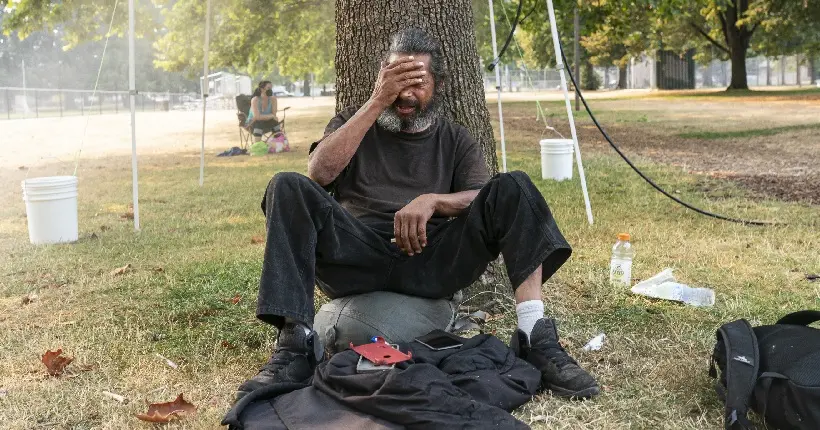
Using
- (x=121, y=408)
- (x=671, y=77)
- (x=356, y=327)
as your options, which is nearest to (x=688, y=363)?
(x=356, y=327)

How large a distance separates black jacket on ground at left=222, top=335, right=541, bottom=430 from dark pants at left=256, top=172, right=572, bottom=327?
286 mm

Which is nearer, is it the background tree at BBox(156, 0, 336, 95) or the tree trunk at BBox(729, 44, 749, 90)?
the background tree at BBox(156, 0, 336, 95)

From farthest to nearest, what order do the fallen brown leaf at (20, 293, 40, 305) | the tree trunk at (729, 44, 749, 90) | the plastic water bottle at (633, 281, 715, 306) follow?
the tree trunk at (729, 44, 749, 90) < the fallen brown leaf at (20, 293, 40, 305) < the plastic water bottle at (633, 281, 715, 306)

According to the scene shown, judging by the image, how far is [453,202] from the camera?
10.0 feet

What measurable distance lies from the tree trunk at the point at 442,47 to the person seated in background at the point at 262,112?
10.1 m

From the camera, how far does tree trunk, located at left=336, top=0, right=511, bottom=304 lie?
3.86m

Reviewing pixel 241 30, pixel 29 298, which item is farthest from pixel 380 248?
pixel 241 30

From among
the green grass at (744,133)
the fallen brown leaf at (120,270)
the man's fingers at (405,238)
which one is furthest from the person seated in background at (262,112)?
the man's fingers at (405,238)

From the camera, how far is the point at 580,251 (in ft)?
16.4

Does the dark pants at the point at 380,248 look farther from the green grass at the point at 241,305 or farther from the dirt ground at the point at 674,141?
the dirt ground at the point at 674,141

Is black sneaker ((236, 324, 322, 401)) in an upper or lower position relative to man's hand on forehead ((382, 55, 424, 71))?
lower

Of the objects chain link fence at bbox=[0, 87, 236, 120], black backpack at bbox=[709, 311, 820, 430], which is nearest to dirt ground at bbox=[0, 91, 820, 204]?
chain link fence at bbox=[0, 87, 236, 120]

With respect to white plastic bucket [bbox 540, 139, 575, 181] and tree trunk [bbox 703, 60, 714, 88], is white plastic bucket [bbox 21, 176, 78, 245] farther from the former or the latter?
tree trunk [bbox 703, 60, 714, 88]

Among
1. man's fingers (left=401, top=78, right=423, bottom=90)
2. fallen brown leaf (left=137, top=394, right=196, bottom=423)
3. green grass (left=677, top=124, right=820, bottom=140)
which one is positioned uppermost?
man's fingers (left=401, top=78, right=423, bottom=90)
